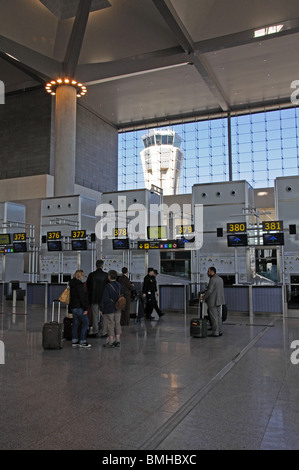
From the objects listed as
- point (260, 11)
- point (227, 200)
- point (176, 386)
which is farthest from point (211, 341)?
point (260, 11)

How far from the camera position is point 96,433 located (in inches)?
138

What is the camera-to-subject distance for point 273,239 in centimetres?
1278

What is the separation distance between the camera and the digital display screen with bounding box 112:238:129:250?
14949mm

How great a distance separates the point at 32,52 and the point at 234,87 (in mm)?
13091

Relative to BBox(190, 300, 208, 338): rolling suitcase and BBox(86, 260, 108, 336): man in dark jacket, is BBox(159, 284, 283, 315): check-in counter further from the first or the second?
BBox(86, 260, 108, 336): man in dark jacket

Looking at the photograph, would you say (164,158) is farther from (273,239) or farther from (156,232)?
(273,239)

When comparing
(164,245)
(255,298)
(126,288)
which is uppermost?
(164,245)

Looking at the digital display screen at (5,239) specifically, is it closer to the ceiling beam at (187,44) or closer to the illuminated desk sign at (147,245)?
the illuminated desk sign at (147,245)

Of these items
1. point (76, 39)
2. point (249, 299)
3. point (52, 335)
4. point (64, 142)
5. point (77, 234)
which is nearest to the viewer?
point (52, 335)

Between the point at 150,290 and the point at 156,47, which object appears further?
the point at 156,47

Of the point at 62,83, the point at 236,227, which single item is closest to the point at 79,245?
the point at 236,227

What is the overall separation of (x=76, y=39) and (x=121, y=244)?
12426 millimetres

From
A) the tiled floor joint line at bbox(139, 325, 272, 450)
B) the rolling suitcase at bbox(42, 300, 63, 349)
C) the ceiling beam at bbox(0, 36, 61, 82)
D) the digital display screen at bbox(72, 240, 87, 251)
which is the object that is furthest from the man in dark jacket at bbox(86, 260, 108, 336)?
the ceiling beam at bbox(0, 36, 61, 82)
